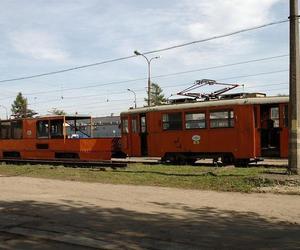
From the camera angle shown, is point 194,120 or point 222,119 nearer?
point 222,119

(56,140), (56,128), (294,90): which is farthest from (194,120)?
(294,90)

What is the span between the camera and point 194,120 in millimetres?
23203

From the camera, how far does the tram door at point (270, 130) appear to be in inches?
837

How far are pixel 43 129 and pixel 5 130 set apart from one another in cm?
350

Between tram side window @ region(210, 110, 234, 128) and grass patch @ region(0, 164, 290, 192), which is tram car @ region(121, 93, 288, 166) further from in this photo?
grass patch @ region(0, 164, 290, 192)

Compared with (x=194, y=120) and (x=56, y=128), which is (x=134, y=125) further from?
(x=56, y=128)

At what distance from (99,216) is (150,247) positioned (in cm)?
276

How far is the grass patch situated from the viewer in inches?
566

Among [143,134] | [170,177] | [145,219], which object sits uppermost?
[143,134]

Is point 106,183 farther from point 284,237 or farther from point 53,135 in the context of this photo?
point 53,135

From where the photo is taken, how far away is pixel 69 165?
76.0ft

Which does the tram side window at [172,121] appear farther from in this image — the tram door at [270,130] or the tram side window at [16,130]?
the tram side window at [16,130]

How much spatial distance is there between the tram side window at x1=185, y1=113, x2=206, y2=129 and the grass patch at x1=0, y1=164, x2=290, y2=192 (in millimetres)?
4195

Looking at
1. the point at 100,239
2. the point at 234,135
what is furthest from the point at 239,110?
the point at 100,239
